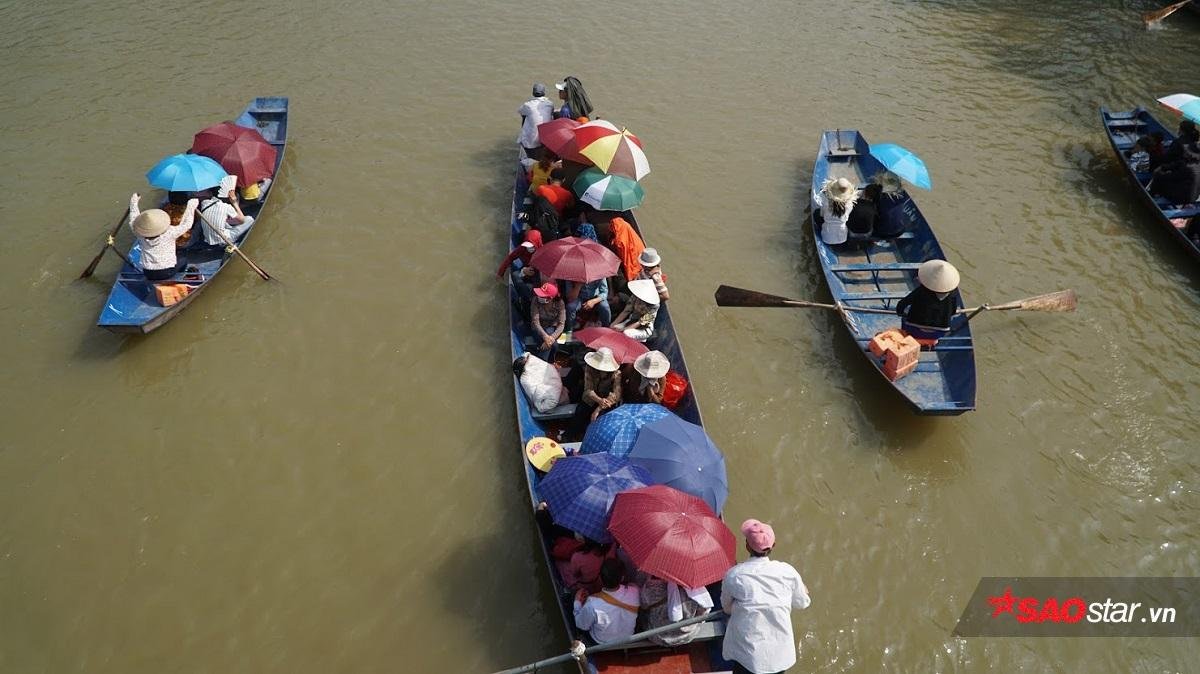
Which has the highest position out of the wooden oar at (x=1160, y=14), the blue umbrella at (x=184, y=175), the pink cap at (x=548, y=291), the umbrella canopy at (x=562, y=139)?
the wooden oar at (x=1160, y=14)

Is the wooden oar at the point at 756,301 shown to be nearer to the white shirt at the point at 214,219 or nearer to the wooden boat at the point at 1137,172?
the wooden boat at the point at 1137,172

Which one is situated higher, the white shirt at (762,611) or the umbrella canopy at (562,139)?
the umbrella canopy at (562,139)

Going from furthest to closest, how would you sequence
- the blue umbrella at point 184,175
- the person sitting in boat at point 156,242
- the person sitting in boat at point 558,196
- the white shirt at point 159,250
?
the person sitting in boat at point 558,196 < the blue umbrella at point 184,175 < the white shirt at point 159,250 < the person sitting in boat at point 156,242

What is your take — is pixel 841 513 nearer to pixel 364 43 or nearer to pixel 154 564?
pixel 154 564

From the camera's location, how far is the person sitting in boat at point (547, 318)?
1071 cm

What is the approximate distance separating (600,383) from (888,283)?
5.84m

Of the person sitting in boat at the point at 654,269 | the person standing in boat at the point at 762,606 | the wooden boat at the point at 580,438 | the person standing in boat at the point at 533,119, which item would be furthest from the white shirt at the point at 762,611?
the person standing in boat at the point at 533,119

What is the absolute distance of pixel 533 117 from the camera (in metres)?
14.3

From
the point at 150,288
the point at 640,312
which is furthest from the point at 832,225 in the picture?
the point at 150,288

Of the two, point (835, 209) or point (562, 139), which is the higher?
point (562, 139)

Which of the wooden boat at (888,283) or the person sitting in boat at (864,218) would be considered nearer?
the wooden boat at (888,283)

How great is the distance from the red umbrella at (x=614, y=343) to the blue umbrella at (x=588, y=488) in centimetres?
182

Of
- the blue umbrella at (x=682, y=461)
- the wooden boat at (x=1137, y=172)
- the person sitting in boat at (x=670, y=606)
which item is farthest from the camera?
the wooden boat at (x=1137, y=172)

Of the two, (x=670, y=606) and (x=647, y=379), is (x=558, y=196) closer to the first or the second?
(x=647, y=379)
